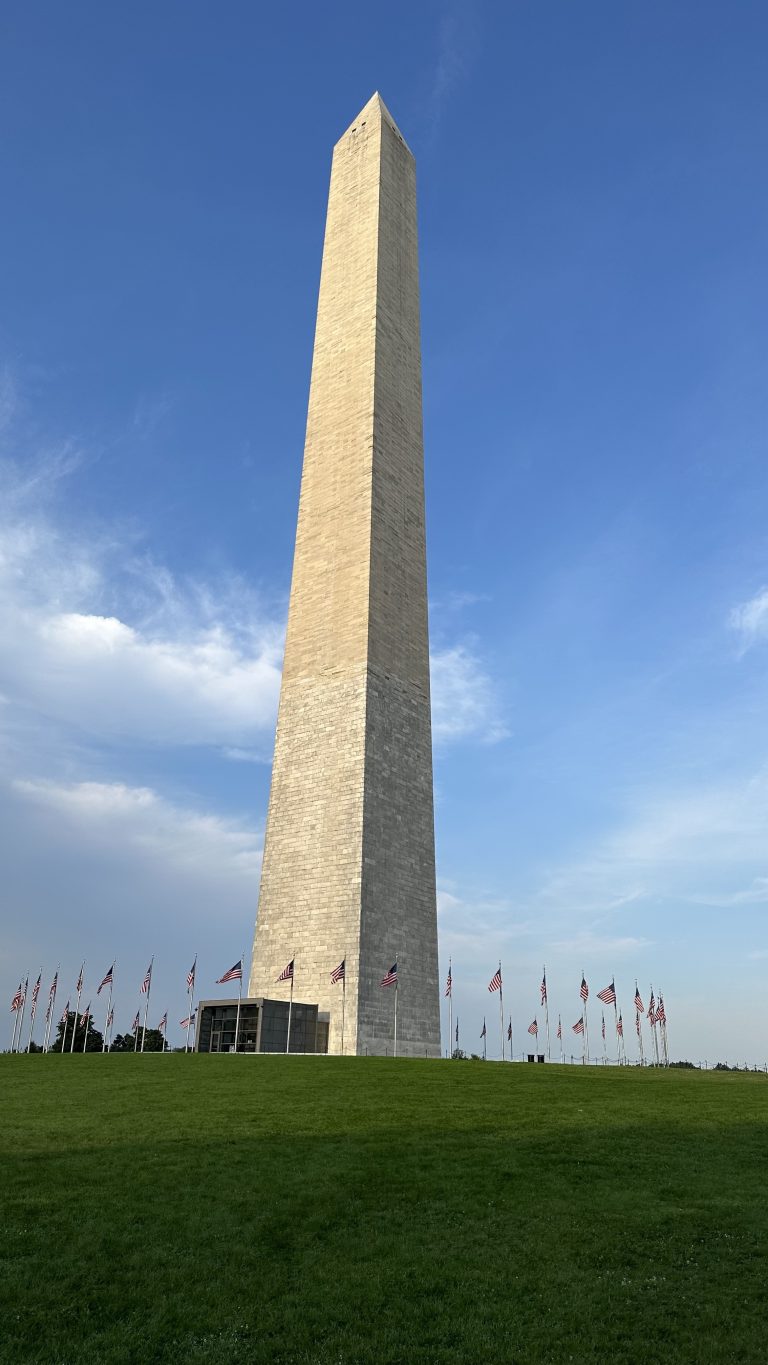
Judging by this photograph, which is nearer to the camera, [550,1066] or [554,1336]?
[554,1336]

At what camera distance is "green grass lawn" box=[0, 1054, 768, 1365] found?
10.4 meters

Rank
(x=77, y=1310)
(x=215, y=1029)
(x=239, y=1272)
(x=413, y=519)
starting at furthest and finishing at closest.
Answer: (x=413, y=519)
(x=215, y=1029)
(x=239, y=1272)
(x=77, y=1310)

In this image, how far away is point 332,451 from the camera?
4403 cm

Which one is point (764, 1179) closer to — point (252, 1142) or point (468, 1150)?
point (468, 1150)

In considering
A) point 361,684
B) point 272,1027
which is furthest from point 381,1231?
point 361,684

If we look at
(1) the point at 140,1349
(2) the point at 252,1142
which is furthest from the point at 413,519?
(1) the point at 140,1349

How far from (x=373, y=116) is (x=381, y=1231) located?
168 ft

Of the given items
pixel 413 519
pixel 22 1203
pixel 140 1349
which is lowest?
pixel 140 1349

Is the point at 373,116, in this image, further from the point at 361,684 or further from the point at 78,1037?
the point at 78,1037

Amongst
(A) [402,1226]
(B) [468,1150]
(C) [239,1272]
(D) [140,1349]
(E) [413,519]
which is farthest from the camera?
(E) [413,519]

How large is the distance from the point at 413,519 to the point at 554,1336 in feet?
119

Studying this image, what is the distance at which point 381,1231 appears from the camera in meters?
13.1

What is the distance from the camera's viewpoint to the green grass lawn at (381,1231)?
34.2ft

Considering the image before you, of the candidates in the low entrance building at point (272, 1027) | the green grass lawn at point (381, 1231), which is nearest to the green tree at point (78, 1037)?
the low entrance building at point (272, 1027)
